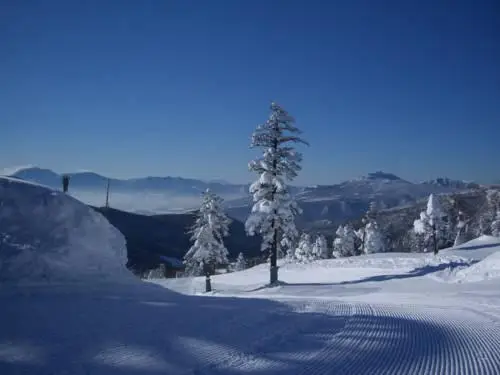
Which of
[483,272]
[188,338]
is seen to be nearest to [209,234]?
[483,272]

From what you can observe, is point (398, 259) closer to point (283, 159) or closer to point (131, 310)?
point (283, 159)

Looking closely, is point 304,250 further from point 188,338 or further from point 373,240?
point 188,338

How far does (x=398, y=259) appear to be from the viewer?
3462cm

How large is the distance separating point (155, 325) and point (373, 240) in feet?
198

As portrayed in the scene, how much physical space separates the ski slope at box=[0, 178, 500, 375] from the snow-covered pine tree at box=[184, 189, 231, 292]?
19.5 m

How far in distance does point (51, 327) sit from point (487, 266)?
23.2m

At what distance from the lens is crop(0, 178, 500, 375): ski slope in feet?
18.4

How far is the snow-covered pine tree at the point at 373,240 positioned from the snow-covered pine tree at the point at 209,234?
35910 mm

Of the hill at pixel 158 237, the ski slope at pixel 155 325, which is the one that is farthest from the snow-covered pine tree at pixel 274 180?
the hill at pixel 158 237

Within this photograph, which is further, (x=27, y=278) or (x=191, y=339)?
(x=27, y=278)

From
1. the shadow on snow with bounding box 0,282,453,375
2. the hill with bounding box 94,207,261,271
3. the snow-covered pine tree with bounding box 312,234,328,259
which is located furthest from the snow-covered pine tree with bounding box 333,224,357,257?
the shadow on snow with bounding box 0,282,453,375

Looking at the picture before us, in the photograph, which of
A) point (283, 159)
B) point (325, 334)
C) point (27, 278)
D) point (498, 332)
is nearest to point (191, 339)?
point (325, 334)

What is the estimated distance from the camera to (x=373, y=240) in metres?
63.6

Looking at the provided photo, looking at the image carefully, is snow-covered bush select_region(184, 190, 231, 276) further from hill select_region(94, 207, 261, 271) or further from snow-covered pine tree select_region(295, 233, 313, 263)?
hill select_region(94, 207, 261, 271)
